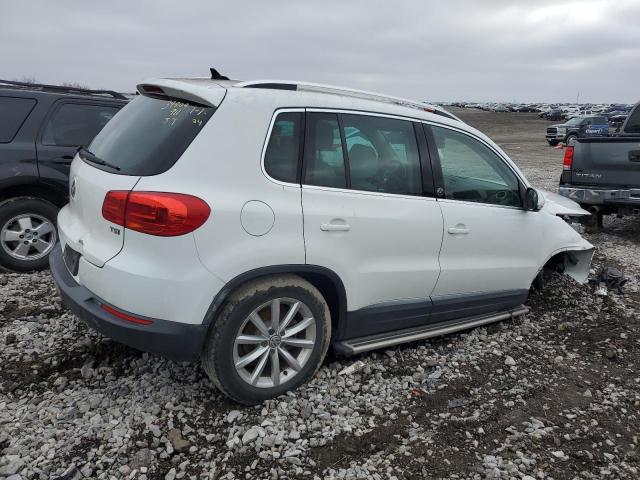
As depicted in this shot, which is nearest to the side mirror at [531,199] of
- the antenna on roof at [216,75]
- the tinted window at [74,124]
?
the antenna on roof at [216,75]

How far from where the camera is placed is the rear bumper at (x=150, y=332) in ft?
8.93

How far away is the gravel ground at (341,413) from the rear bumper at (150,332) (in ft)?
1.76

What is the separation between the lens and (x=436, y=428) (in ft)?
10.2

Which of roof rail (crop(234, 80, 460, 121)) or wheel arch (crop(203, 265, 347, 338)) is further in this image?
roof rail (crop(234, 80, 460, 121))

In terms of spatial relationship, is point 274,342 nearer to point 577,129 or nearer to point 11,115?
point 11,115

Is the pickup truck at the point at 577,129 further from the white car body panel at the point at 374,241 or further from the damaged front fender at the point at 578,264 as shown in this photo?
the white car body panel at the point at 374,241

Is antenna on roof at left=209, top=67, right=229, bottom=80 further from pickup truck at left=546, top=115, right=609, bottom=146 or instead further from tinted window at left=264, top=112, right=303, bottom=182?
pickup truck at left=546, top=115, right=609, bottom=146

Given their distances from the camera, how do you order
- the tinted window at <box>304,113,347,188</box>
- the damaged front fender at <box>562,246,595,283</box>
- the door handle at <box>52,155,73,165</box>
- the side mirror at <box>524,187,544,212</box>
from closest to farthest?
the tinted window at <box>304,113,347,188</box>, the side mirror at <box>524,187,544,212</box>, the damaged front fender at <box>562,246,595,283</box>, the door handle at <box>52,155,73,165</box>

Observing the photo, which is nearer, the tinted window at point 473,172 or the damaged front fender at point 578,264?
the tinted window at point 473,172

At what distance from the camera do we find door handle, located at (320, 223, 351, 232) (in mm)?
3070

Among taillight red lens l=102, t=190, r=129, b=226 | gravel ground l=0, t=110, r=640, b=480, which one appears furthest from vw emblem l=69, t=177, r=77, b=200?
gravel ground l=0, t=110, r=640, b=480

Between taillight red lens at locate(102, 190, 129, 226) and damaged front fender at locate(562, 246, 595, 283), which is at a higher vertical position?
taillight red lens at locate(102, 190, 129, 226)

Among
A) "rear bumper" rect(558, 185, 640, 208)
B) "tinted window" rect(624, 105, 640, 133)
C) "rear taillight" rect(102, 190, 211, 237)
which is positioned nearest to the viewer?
"rear taillight" rect(102, 190, 211, 237)

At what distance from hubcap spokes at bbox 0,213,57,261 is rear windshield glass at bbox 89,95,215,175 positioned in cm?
243
